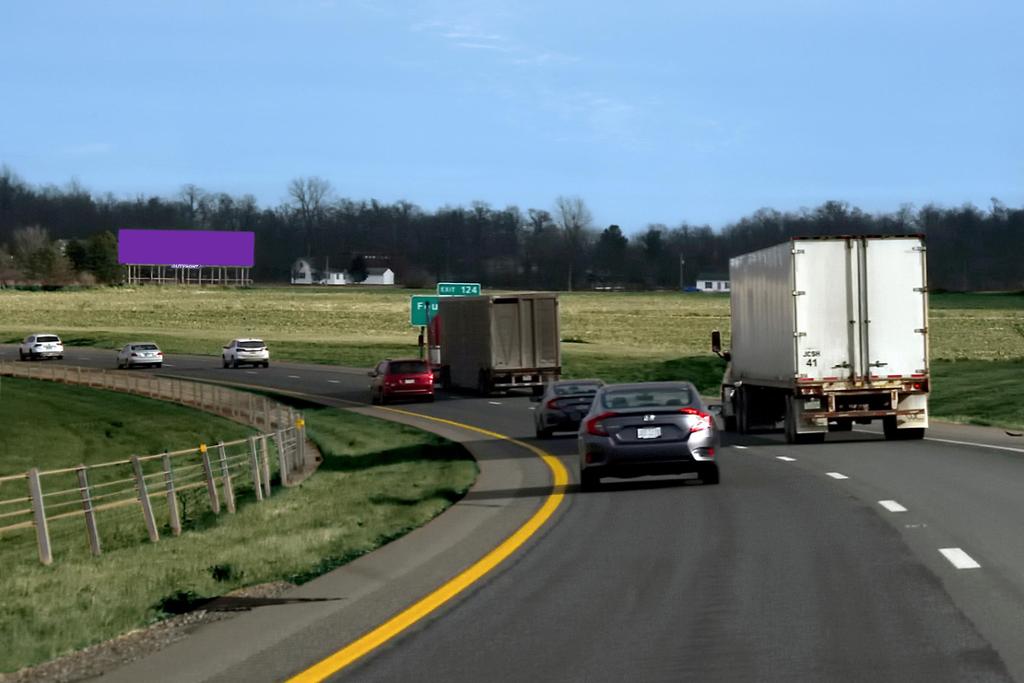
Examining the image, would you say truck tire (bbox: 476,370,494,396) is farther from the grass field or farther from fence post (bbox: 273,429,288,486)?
fence post (bbox: 273,429,288,486)

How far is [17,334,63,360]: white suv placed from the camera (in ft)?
305

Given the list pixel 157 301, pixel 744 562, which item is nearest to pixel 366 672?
pixel 744 562

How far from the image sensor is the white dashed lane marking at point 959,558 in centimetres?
1283

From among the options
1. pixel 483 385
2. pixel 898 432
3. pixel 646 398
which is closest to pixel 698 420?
pixel 646 398

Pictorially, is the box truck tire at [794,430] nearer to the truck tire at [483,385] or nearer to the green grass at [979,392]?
A: the green grass at [979,392]

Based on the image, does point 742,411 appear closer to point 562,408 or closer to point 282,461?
point 562,408

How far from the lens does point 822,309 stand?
2861 cm

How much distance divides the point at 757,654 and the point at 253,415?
140 feet

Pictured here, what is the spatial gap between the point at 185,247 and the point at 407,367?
113 meters

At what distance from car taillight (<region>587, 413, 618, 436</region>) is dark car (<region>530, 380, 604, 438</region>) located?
13.4 metres

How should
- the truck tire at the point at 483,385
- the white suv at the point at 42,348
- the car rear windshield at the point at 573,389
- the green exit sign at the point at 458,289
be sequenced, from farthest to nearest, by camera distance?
1. the white suv at the point at 42,348
2. the green exit sign at the point at 458,289
3. the truck tire at the point at 483,385
4. the car rear windshield at the point at 573,389

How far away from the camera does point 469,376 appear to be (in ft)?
202

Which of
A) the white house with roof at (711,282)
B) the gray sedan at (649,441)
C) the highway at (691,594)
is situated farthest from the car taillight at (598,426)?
the white house with roof at (711,282)

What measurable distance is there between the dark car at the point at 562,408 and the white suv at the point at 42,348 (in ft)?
204
